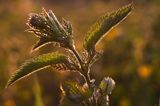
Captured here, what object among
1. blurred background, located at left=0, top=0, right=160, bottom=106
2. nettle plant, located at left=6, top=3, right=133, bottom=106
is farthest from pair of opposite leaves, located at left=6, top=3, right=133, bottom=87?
blurred background, located at left=0, top=0, right=160, bottom=106

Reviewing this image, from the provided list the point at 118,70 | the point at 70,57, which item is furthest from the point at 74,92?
the point at 118,70

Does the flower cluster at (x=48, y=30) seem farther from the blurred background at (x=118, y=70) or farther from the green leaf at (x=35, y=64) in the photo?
the blurred background at (x=118, y=70)

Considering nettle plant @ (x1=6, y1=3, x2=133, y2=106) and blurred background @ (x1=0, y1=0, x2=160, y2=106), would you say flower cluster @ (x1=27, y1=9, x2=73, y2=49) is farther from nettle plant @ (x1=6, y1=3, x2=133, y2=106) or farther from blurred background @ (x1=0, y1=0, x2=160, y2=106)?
blurred background @ (x1=0, y1=0, x2=160, y2=106)

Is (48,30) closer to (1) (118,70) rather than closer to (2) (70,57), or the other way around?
(2) (70,57)

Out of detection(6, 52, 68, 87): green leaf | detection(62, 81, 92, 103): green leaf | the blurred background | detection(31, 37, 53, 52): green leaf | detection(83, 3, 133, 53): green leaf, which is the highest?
detection(31, 37, 53, 52): green leaf

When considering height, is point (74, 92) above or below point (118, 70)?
above

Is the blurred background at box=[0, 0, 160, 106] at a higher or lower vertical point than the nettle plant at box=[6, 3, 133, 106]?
lower

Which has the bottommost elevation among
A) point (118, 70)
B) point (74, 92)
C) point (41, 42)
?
point (118, 70)
